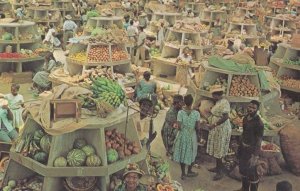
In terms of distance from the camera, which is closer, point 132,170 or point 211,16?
point 132,170

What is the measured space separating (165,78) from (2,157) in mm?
7555

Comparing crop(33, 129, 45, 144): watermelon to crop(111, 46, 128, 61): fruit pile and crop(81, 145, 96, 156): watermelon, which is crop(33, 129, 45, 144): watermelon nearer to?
crop(81, 145, 96, 156): watermelon

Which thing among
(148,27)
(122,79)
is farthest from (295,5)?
(122,79)

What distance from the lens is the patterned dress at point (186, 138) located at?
754cm

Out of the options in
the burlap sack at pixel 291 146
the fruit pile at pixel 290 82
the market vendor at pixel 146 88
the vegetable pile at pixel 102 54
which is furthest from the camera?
the fruit pile at pixel 290 82

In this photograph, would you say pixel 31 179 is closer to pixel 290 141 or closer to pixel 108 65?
pixel 290 141

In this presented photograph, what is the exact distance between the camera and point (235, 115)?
332 inches

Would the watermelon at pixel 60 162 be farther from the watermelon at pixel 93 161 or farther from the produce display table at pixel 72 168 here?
the watermelon at pixel 93 161

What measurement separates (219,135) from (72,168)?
132 inches

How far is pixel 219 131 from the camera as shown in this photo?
7.76 metres

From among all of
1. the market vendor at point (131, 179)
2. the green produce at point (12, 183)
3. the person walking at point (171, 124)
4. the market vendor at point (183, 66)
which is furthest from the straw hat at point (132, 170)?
the market vendor at point (183, 66)

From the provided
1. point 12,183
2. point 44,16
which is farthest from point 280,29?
point 12,183

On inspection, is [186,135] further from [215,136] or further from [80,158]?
[80,158]

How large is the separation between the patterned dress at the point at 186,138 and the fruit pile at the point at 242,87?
1204mm
